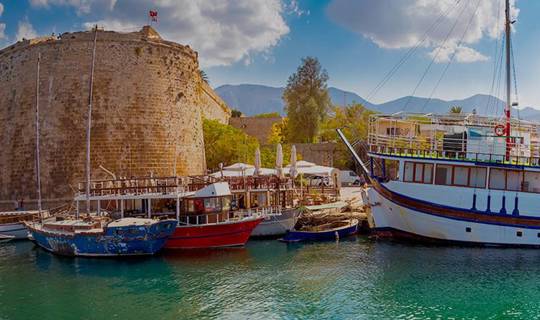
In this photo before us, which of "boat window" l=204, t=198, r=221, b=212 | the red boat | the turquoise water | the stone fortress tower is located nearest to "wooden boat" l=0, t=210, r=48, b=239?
the stone fortress tower

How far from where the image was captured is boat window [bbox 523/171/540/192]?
64.8ft

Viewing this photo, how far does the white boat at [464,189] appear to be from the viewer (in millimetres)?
19406

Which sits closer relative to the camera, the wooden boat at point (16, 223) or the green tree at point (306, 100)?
the wooden boat at point (16, 223)

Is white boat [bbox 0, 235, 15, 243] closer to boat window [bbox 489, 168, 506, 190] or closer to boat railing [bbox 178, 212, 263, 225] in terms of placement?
boat railing [bbox 178, 212, 263, 225]

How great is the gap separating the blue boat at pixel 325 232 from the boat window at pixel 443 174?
4.46 meters

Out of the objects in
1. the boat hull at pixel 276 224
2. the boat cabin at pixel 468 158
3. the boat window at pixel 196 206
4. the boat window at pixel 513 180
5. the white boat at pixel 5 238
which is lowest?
the white boat at pixel 5 238

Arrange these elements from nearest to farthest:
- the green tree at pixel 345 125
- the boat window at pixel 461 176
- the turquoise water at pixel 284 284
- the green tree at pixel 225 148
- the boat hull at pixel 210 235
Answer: the turquoise water at pixel 284 284 → the boat hull at pixel 210 235 → the boat window at pixel 461 176 → the green tree at pixel 225 148 → the green tree at pixel 345 125

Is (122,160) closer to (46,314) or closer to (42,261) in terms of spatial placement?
(42,261)

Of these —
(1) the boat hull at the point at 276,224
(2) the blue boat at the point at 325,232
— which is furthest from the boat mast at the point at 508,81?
(1) the boat hull at the point at 276,224

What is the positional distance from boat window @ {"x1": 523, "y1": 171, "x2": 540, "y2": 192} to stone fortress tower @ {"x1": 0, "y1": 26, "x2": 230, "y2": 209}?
17955 millimetres

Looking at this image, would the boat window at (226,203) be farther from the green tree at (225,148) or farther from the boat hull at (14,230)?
the green tree at (225,148)

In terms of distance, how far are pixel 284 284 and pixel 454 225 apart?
9.02 meters

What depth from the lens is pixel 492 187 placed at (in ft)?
65.4

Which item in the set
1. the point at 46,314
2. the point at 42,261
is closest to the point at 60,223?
the point at 42,261
